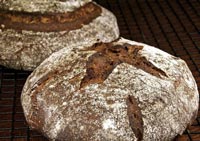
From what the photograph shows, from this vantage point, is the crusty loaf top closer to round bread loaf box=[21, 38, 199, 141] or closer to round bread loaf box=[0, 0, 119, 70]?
round bread loaf box=[0, 0, 119, 70]

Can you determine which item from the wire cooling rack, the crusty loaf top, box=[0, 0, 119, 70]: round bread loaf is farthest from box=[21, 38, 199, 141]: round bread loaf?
the crusty loaf top

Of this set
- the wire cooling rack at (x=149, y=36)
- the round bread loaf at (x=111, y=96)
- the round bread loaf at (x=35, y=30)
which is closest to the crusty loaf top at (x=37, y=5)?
the round bread loaf at (x=35, y=30)

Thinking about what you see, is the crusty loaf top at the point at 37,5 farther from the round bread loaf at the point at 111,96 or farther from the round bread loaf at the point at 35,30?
the round bread loaf at the point at 111,96

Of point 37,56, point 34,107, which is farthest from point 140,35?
point 34,107

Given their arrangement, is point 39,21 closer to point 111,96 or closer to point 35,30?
point 35,30

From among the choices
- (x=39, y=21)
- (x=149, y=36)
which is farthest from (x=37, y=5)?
(x=149, y=36)

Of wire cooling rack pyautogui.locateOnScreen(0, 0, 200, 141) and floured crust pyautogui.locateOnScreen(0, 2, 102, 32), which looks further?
floured crust pyautogui.locateOnScreen(0, 2, 102, 32)
